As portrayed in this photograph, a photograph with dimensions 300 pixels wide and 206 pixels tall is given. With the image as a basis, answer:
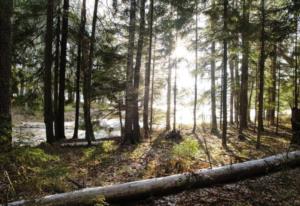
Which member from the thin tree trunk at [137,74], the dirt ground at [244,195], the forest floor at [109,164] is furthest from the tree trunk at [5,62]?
the thin tree trunk at [137,74]

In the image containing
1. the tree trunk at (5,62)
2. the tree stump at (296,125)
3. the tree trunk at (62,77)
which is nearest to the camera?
the tree trunk at (5,62)

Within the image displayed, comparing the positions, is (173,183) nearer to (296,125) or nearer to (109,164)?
(109,164)

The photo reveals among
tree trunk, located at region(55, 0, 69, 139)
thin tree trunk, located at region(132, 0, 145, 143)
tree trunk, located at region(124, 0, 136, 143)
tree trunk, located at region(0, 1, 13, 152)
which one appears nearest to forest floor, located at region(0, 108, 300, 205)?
tree trunk, located at region(124, 0, 136, 143)

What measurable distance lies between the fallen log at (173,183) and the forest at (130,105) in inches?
1.0

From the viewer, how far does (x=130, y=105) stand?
14.9 metres

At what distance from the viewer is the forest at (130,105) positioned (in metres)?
6.51

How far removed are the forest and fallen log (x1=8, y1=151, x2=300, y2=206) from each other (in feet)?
0.08

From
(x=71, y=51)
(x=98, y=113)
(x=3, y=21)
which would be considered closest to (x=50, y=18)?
(x=71, y=51)

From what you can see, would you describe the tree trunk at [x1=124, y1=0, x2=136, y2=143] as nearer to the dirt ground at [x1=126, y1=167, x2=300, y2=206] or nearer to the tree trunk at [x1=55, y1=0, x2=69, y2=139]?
the tree trunk at [x1=55, y1=0, x2=69, y2=139]

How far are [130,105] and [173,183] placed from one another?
27.0 ft

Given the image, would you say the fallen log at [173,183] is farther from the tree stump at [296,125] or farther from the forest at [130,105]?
the tree stump at [296,125]

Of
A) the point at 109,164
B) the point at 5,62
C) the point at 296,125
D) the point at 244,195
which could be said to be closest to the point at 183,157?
the point at 109,164

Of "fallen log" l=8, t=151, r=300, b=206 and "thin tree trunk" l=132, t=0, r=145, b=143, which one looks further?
"thin tree trunk" l=132, t=0, r=145, b=143

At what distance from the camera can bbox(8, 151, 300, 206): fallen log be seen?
5973 millimetres
